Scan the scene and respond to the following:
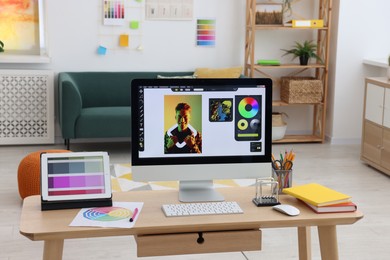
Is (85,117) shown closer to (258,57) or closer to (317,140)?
(258,57)

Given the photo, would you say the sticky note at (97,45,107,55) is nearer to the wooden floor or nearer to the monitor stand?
the wooden floor

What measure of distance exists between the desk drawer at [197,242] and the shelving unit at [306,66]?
433 centimetres

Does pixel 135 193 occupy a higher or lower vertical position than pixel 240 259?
higher

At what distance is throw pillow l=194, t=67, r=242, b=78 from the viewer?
21.7 feet

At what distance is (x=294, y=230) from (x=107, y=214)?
2024 mm

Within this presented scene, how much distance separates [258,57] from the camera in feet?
22.8

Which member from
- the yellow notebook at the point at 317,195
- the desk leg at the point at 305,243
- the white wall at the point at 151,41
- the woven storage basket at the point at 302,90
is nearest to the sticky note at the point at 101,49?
the white wall at the point at 151,41

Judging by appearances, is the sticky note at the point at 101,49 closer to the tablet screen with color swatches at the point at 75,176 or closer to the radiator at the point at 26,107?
the radiator at the point at 26,107

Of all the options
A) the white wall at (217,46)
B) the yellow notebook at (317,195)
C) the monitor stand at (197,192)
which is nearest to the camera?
the yellow notebook at (317,195)

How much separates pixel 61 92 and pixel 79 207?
365 centimetres

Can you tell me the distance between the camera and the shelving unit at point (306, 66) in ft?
21.6

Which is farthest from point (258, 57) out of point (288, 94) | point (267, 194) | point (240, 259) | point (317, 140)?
point (267, 194)

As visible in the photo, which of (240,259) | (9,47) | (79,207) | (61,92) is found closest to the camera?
(79,207)

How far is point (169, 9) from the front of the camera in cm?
665
